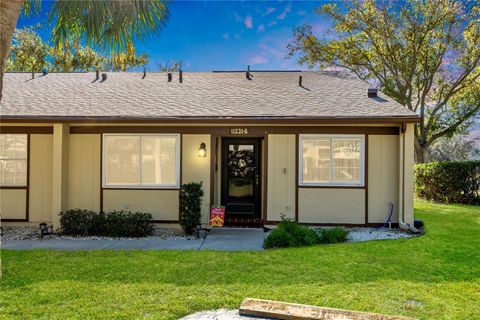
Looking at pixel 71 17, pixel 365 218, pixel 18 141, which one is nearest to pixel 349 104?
pixel 365 218

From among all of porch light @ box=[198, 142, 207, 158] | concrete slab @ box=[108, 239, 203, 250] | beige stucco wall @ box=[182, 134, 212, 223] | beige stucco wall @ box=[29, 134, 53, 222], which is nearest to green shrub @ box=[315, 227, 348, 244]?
concrete slab @ box=[108, 239, 203, 250]

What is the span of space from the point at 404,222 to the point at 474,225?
2.01 meters

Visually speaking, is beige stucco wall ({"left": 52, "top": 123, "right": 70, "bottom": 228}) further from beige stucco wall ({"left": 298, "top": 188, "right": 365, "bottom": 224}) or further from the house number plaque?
beige stucco wall ({"left": 298, "top": 188, "right": 365, "bottom": 224})

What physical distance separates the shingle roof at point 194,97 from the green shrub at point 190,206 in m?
1.70

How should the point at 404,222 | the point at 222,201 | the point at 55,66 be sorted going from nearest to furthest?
the point at 404,222 < the point at 222,201 < the point at 55,66

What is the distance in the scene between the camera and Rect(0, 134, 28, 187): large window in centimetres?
833

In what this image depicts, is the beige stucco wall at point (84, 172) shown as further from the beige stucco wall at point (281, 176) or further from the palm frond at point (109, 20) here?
the beige stucco wall at point (281, 176)

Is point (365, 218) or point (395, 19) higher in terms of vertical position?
point (395, 19)

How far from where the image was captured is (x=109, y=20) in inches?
169

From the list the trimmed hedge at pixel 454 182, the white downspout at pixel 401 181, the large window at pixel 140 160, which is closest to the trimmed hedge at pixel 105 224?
the large window at pixel 140 160

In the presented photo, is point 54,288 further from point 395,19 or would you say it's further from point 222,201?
point 395,19

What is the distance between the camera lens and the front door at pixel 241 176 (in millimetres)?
8883

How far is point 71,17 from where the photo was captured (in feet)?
13.6

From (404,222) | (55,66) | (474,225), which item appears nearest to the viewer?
→ (404,222)
